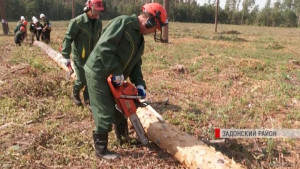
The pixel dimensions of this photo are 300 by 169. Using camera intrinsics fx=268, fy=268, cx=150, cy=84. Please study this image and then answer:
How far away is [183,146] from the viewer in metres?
3.41

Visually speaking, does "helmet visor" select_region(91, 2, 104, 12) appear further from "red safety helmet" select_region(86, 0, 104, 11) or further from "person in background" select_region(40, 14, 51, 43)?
"person in background" select_region(40, 14, 51, 43)

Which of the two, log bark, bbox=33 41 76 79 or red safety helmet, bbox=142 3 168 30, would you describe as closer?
red safety helmet, bbox=142 3 168 30

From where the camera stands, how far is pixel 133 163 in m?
3.44

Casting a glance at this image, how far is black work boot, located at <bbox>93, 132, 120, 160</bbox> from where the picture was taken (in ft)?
11.2

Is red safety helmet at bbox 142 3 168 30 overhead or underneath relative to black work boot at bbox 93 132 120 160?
overhead

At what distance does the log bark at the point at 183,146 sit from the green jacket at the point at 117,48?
3.68 ft

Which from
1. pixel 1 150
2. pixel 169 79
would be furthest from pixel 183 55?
pixel 1 150

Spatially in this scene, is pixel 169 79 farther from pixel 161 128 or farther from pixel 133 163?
pixel 133 163

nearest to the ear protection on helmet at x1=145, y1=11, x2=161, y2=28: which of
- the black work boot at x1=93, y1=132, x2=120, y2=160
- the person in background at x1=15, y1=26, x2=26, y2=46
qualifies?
the black work boot at x1=93, y1=132, x2=120, y2=160

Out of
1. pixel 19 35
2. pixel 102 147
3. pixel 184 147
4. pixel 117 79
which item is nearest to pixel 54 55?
pixel 19 35

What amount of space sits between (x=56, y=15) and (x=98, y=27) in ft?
156

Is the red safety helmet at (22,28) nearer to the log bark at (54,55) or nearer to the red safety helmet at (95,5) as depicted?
the log bark at (54,55)

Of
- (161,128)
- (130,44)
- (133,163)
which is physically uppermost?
(130,44)

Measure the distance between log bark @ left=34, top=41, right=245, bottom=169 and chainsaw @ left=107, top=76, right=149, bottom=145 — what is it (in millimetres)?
307
